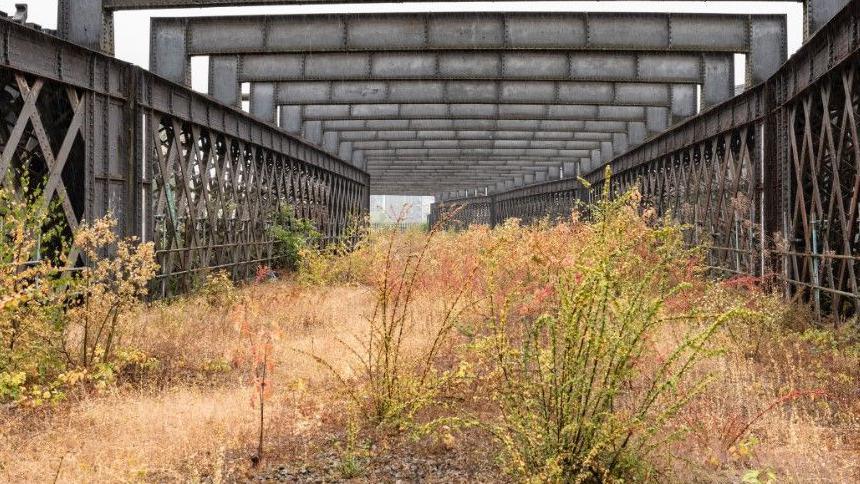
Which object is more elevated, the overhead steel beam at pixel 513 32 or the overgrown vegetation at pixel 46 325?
the overhead steel beam at pixel 513 32

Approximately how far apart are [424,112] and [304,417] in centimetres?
1534

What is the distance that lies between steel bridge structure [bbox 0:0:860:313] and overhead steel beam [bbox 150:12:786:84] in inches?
1.4

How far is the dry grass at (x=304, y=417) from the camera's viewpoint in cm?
419

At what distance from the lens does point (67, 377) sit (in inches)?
204

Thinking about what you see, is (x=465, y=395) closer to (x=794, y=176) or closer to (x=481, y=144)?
(x=794, y=176)

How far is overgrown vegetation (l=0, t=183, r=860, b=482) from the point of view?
3881 mm

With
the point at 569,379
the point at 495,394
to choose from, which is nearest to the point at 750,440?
the point at 569,379

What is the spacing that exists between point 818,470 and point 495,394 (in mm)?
2147

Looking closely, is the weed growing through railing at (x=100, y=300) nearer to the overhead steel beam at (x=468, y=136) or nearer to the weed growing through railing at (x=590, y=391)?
the weed growing through railing at (x=590, y=391)

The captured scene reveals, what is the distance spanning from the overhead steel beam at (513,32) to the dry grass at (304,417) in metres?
7.01

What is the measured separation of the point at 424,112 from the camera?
64.1 feet

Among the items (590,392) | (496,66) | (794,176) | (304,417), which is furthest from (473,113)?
(590,392)

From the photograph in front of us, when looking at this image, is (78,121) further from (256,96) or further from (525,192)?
(525,192)

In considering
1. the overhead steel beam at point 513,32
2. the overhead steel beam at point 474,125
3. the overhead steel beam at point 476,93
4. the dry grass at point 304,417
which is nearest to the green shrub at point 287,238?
the overhead steel beam at point 476,93
